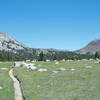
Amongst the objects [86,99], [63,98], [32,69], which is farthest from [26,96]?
[32,69]

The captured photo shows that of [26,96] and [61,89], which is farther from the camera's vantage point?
[61,89]

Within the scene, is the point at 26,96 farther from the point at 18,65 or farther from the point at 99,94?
the point at 18,65

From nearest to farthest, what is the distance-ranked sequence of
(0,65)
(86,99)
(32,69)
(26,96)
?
(86,99)
(26,96)
(32,69)
(0,65)

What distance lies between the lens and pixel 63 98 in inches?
1677

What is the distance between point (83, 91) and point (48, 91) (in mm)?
5307

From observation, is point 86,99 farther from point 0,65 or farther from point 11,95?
point 0,65

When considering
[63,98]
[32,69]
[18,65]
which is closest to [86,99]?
[63,98]

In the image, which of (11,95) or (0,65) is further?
(0,65)

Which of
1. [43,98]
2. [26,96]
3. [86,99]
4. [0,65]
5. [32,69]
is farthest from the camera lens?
[0,65]

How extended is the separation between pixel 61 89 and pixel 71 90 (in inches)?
80.1

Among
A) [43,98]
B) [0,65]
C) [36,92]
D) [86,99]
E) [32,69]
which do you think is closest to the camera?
[86,99]

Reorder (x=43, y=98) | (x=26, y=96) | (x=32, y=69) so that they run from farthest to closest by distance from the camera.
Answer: (x=32, y=69), (x=26, y=96), (x=43, y=98)

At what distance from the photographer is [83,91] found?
49.0 meters

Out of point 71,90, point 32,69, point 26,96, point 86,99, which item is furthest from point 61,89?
point 32,69
